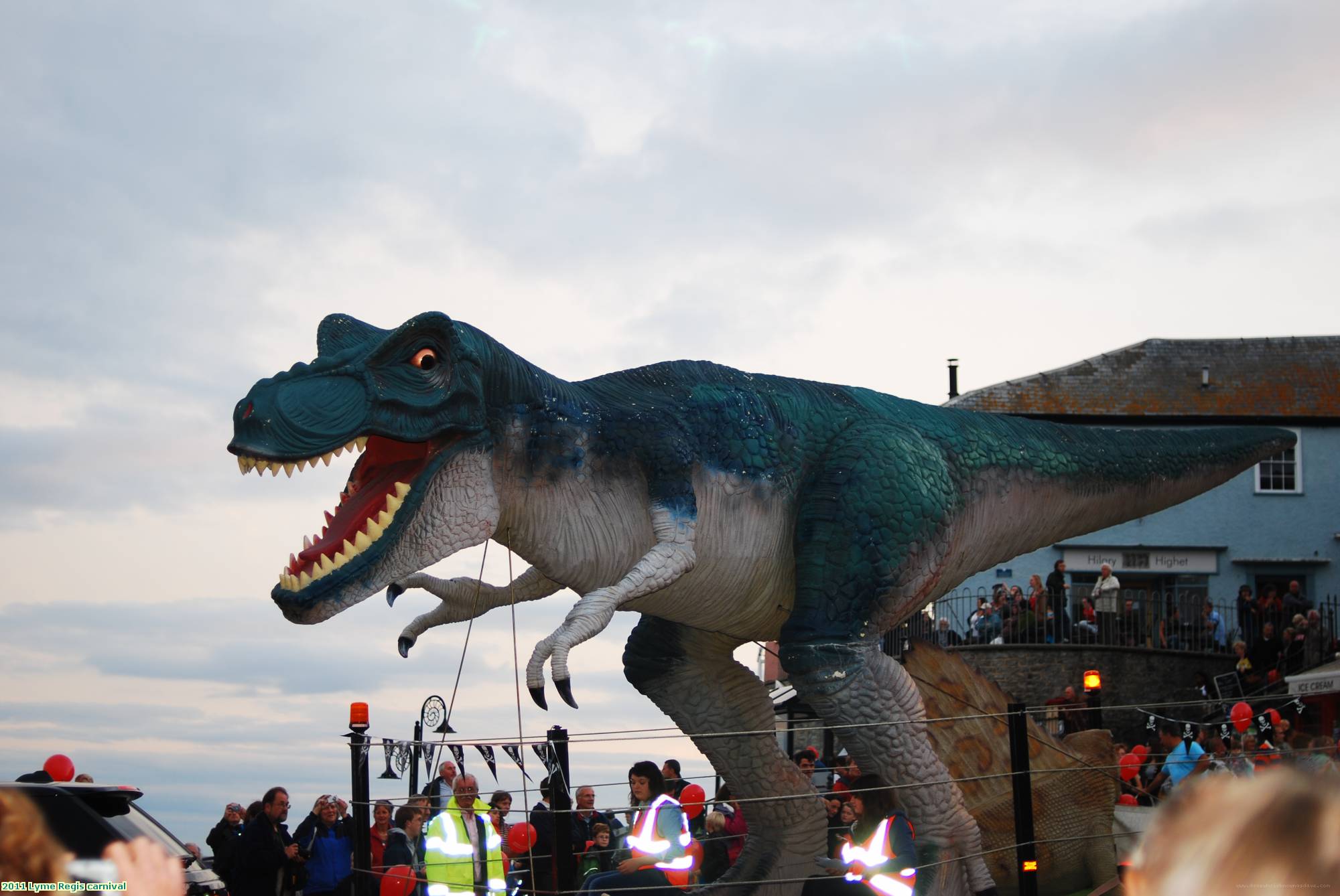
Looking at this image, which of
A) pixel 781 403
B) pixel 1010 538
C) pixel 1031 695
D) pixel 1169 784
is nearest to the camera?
pixel 781 403

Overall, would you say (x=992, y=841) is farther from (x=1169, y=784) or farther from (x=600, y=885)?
(x=600, y=885)

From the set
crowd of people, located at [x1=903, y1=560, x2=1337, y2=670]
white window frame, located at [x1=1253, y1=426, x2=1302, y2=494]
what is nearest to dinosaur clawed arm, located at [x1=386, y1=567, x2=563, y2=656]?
crowd of people, located at [x1=903, y1=560, x2=1337, y2=670]

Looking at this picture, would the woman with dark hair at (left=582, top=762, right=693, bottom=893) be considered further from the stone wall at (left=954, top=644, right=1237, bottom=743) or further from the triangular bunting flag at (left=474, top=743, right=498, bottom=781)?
the stone wall at (left=954, top=644, right=1237, bottom=743)

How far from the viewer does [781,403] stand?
6223 millimetres

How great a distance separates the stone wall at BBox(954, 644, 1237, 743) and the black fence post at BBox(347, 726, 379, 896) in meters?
12.9

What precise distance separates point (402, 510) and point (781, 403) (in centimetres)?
168

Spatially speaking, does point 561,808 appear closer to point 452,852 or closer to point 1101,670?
point 452,852

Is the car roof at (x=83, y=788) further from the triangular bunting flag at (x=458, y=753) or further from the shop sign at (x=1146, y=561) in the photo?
the shop sign at (x=1146, y=561)

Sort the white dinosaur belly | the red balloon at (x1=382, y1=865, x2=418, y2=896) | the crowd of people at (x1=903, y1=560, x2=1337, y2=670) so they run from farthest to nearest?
the crowd of people at (x1=903, y1=560, x2=1337, y2=670) → the red balloon at (x1=382, y1=865, x2=418, y2=896) → the white dinosaur belly

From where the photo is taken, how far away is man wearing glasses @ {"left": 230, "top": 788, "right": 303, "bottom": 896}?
805 cm

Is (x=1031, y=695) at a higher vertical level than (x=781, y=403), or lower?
lower

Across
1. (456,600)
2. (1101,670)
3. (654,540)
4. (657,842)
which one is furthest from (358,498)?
(1101,670)

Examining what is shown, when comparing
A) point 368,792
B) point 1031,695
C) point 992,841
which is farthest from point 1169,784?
point 1031,695

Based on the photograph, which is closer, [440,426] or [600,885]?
[440,426]
